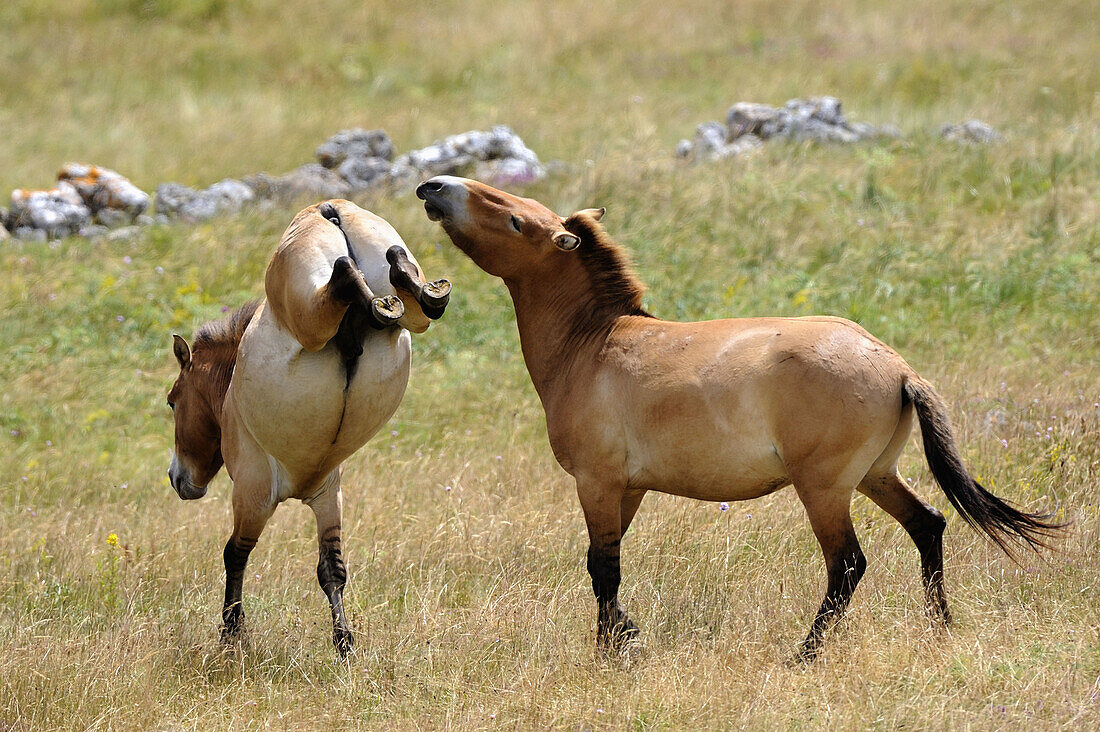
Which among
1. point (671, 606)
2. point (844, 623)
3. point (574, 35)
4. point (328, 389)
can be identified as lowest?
point (574, 35)

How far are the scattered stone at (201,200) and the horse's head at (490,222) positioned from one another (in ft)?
27.9

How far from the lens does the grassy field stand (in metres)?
4.50

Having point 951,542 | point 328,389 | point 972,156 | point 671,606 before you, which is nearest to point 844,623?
point 671,606

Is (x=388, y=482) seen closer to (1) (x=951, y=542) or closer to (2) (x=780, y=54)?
(1) (x=951, y=542)

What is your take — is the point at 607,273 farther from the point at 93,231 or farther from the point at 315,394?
the point at 93,231

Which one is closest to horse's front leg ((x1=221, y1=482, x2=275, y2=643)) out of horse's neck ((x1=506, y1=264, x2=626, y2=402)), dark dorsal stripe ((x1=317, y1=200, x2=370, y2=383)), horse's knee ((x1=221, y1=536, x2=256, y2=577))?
horse's knee ((x1=221, y1=536, x2=256, y2=577))

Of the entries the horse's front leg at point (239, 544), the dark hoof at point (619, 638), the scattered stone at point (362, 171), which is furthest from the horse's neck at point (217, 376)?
the scattered stone at point (362, 171)

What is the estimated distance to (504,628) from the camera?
513cm

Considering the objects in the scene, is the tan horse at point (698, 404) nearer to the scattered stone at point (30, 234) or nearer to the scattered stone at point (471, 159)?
the scattered stone at point (471, 159)

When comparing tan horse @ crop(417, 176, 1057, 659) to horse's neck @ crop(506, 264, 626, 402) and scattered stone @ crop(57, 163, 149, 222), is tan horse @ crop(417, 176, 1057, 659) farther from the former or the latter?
scattered stone @ crop(57, 163, 149, 222)

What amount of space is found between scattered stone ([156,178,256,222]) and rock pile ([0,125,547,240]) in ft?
0.04

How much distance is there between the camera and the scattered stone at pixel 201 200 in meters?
12.9

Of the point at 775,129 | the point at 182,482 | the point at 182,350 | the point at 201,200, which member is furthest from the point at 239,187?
the point at 182,482

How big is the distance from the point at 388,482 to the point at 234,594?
2256 mm
